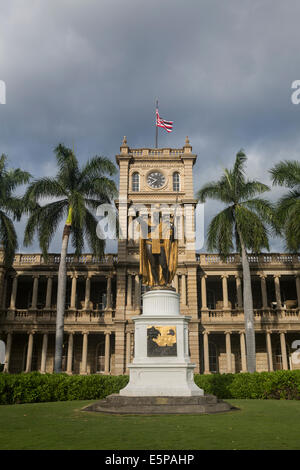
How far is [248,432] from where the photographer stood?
774 cm

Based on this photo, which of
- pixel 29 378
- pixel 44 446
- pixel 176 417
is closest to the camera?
pixel 44 446

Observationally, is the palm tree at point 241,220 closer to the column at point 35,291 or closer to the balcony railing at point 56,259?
the balcony railing at point 56,259

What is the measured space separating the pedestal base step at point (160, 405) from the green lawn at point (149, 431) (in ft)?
1.99

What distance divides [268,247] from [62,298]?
1204 cm

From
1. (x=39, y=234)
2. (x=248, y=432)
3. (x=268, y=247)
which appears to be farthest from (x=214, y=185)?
(x=248, y=432)

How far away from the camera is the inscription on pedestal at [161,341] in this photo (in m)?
12.7

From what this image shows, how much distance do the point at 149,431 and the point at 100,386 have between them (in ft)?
36.4

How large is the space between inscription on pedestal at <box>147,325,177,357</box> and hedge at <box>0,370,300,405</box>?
5930 mm

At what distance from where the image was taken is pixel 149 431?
778cm

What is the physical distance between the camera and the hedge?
1524 cm

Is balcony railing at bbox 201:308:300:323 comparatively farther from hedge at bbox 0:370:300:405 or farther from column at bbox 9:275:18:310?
column at bbox 9:275:18:310

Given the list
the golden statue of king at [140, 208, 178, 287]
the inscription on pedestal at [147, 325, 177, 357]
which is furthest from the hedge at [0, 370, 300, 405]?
the golden statue of king at [140, 208, 178, 287]
